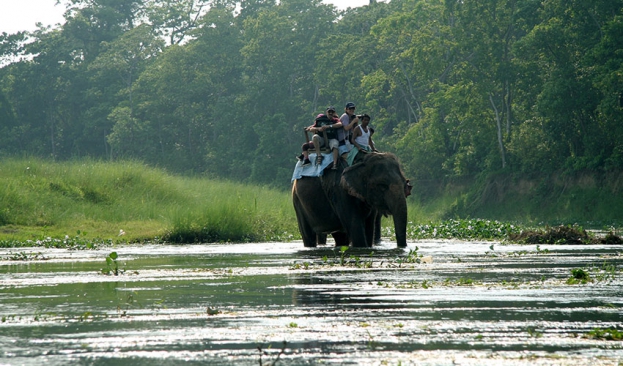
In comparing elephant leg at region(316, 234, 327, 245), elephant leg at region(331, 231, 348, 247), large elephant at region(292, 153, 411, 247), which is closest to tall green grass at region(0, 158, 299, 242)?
elephant leg at region(316, 234, 327, 245)

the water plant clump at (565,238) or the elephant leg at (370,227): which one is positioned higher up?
the elephant leg at (370,227)

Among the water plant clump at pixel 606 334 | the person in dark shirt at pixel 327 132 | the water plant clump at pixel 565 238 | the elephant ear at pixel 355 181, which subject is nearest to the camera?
the water plant clump at pixel 606 334

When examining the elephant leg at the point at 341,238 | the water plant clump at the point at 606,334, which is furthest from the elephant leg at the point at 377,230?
the water plant clump at the point at 606,334

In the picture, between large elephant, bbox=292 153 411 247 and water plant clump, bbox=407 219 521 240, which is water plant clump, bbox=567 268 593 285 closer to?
large elephant, bbox=292 153 411 247

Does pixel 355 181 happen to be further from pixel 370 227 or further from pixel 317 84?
pixel 317 84

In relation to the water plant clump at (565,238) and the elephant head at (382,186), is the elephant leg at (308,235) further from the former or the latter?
the water plant clump at (565,238)

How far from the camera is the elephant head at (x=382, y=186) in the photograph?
16.8 meters

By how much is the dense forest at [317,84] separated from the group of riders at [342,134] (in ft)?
76.0

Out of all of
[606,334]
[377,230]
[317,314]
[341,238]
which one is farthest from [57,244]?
[606,334]

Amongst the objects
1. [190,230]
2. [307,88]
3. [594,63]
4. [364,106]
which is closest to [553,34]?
[594,63]

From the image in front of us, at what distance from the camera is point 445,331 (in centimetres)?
667

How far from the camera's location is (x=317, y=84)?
2766 inches

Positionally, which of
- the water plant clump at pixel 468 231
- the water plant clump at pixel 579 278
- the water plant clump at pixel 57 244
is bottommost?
the water plant clump at pixel 468 231

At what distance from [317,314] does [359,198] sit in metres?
9.56
